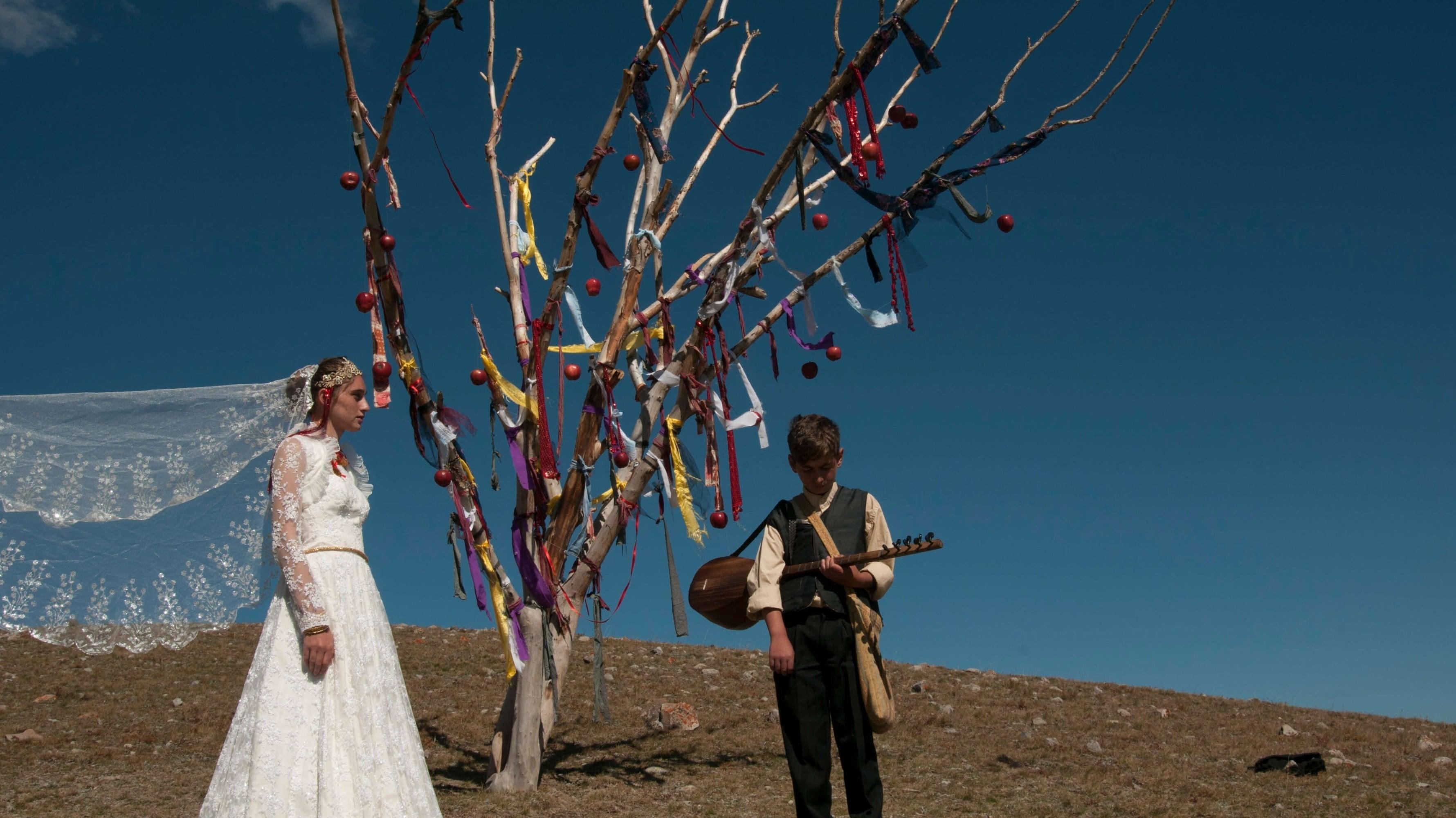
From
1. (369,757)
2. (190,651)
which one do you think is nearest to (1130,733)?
(369,757)

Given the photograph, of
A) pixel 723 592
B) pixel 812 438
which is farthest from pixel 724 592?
pixel 812 438

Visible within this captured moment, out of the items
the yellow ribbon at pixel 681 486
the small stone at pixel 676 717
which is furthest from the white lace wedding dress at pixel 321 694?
the small stone at pixel 676 717

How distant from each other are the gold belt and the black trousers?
1.79 meters

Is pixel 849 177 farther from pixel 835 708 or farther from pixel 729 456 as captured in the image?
pixel 835 708

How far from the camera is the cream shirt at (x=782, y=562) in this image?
14.4ft

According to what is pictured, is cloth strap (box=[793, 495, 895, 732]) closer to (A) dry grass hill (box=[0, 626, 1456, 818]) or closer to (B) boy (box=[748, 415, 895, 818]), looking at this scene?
(B) boy (box=[748, 415, 895, 818])

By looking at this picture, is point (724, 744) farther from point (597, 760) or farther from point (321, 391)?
point (321, 391)

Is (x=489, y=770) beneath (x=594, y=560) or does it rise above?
Answer: beneath

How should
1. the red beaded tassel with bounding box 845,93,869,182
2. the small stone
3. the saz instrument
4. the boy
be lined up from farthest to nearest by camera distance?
the small stone
the red beaded tassel with bounding box 845,93,869,182
the saz instrument
the boy

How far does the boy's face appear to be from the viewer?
178 inches

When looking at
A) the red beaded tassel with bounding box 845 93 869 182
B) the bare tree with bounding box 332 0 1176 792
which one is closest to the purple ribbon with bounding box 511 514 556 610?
the bare tree with bounding box 332 0 1176 792

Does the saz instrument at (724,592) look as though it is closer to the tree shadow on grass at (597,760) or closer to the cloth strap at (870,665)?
the cloth strap at (870,665)

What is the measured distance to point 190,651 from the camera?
11.9 m

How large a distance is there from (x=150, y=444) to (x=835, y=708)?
10.9 ft
